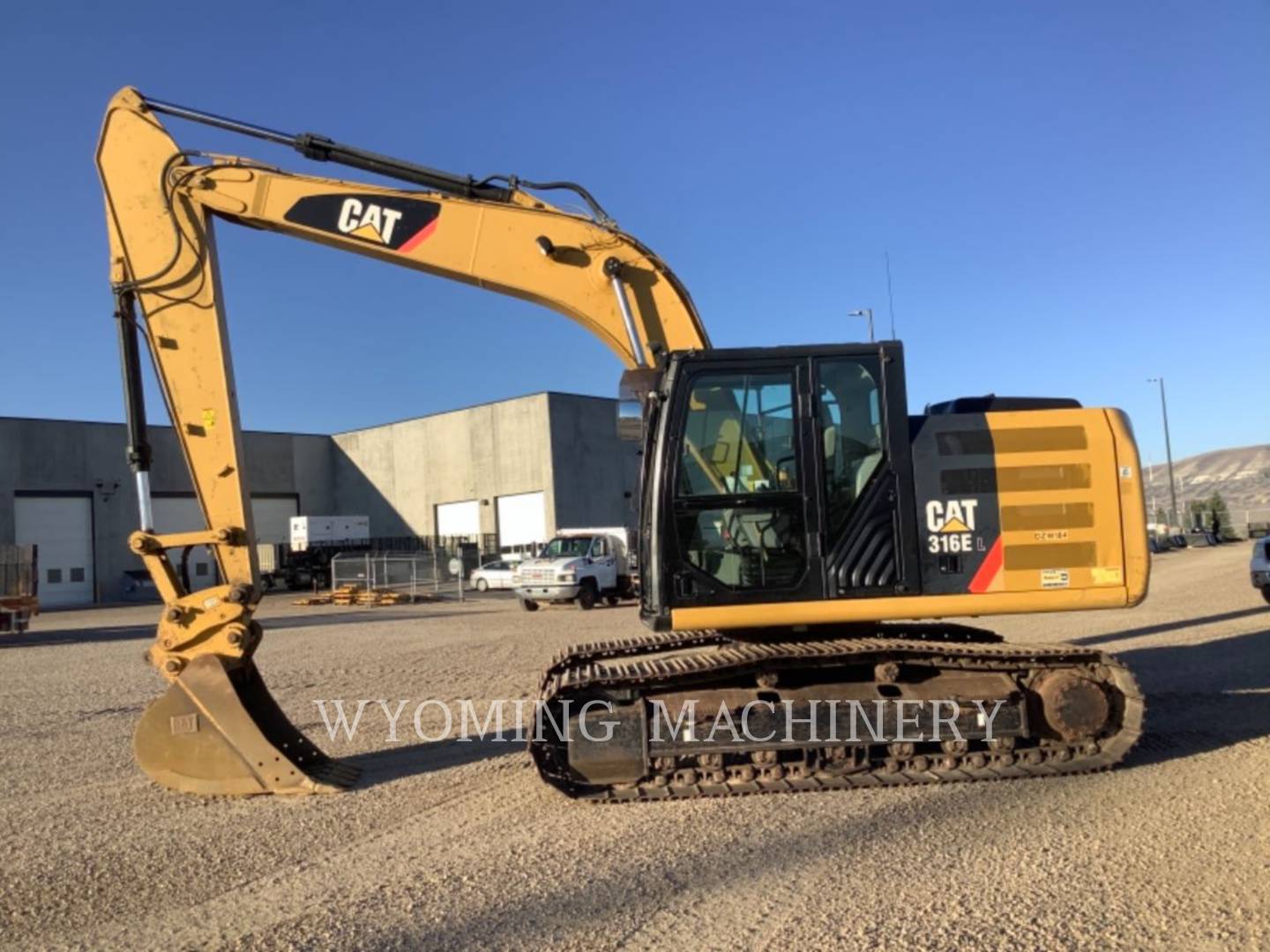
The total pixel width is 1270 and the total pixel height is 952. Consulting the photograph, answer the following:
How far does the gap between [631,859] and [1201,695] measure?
6.43m

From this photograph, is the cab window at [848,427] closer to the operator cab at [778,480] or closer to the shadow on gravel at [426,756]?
the operator cab at [778,480]

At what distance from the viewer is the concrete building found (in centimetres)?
4394

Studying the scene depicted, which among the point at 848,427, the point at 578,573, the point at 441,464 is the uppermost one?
the point at 441,464

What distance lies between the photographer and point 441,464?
51.7 m

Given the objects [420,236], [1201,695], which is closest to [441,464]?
[420,236]

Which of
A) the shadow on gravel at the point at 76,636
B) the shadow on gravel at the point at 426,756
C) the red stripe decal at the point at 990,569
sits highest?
the red stripe decal at the point at 990,569

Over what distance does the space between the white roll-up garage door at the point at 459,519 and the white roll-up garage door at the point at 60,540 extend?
647 inches

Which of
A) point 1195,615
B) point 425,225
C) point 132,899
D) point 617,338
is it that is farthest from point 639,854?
point 1195,615

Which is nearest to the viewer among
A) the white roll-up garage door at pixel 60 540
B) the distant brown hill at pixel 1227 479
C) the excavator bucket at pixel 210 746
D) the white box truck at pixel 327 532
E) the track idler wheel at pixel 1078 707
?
the track idler wheel at pixel 1078 707

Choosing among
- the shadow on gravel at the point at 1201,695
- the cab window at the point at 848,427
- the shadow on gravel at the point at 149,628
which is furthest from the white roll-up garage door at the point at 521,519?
the cab window at the point at 848,427

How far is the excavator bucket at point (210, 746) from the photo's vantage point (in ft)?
21.7

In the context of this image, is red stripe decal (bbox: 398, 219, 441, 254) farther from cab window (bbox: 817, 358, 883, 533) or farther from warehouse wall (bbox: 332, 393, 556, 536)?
warehouse wall (bbox: 332, 393, 556, 536)

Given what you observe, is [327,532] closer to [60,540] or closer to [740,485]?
[60,540]

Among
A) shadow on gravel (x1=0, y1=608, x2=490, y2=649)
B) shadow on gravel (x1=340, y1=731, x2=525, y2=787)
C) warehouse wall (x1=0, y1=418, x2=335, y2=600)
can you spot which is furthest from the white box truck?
shadow on gravel (x1=340, y1=731, x2=525, y2=787)
